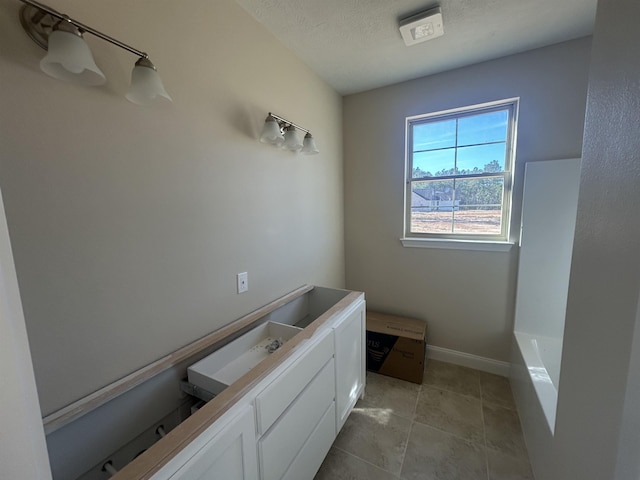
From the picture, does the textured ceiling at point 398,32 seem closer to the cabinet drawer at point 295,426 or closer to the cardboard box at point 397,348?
the cabinet drawer at point 295,426

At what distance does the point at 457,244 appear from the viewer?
2.21 m

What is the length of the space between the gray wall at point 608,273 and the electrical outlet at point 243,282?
4.77 feet

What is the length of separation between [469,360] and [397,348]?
28.4 inches

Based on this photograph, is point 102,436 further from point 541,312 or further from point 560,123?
point 560,123

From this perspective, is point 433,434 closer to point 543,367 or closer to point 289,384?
point 543,367

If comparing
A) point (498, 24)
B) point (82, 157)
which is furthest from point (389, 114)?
point (82, 157)

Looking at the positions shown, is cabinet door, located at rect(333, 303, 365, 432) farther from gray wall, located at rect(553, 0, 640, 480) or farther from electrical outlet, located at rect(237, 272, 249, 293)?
gray wall, located at rect(553, 0, 640, 480)

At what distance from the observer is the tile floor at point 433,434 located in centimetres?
142

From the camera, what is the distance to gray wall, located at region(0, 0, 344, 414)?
0.77 meters

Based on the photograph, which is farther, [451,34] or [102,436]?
[451,34]

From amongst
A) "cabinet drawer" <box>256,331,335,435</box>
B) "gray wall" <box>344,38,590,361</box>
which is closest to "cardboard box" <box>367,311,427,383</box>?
"gray wall" <box>344,38,590,361</box>

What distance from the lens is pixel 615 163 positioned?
68cm

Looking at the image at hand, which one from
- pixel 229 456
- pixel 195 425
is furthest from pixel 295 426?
pixel 195 425

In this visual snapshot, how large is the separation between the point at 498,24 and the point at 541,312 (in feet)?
6.53
